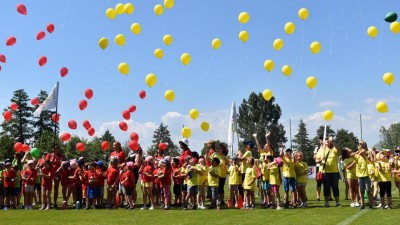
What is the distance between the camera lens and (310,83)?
13367mm

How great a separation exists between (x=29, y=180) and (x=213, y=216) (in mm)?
6353

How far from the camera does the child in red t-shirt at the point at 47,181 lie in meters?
14.5

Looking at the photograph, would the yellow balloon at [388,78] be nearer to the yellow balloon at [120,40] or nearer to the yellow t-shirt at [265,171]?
the yellow t-shirt at [265,171]

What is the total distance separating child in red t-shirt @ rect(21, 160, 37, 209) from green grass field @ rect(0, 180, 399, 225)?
1.55 m

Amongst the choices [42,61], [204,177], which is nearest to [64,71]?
[42,61]

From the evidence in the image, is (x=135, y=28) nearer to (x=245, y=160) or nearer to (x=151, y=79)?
(x=151, y=79)

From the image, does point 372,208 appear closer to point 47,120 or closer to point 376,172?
point 376,172

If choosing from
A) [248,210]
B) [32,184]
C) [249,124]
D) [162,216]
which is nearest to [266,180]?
[248,210]

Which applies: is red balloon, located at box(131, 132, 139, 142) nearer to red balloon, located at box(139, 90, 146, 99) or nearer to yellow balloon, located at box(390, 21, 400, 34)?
red balloon, located at box(139, 90, 146, 99)

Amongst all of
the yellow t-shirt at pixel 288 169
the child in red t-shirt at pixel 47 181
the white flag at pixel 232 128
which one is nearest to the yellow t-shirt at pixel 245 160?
the yellow t-shirt at pixel 288 169

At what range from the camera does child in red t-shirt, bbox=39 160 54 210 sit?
14461 mm

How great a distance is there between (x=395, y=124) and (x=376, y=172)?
11581 centimetres

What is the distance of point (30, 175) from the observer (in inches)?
577

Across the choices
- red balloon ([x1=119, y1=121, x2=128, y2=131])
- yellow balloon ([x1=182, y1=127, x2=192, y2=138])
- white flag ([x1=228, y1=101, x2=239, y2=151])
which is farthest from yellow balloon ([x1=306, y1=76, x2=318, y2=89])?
white flag ([x1=228, y1=101, x2=239, y2=151])
